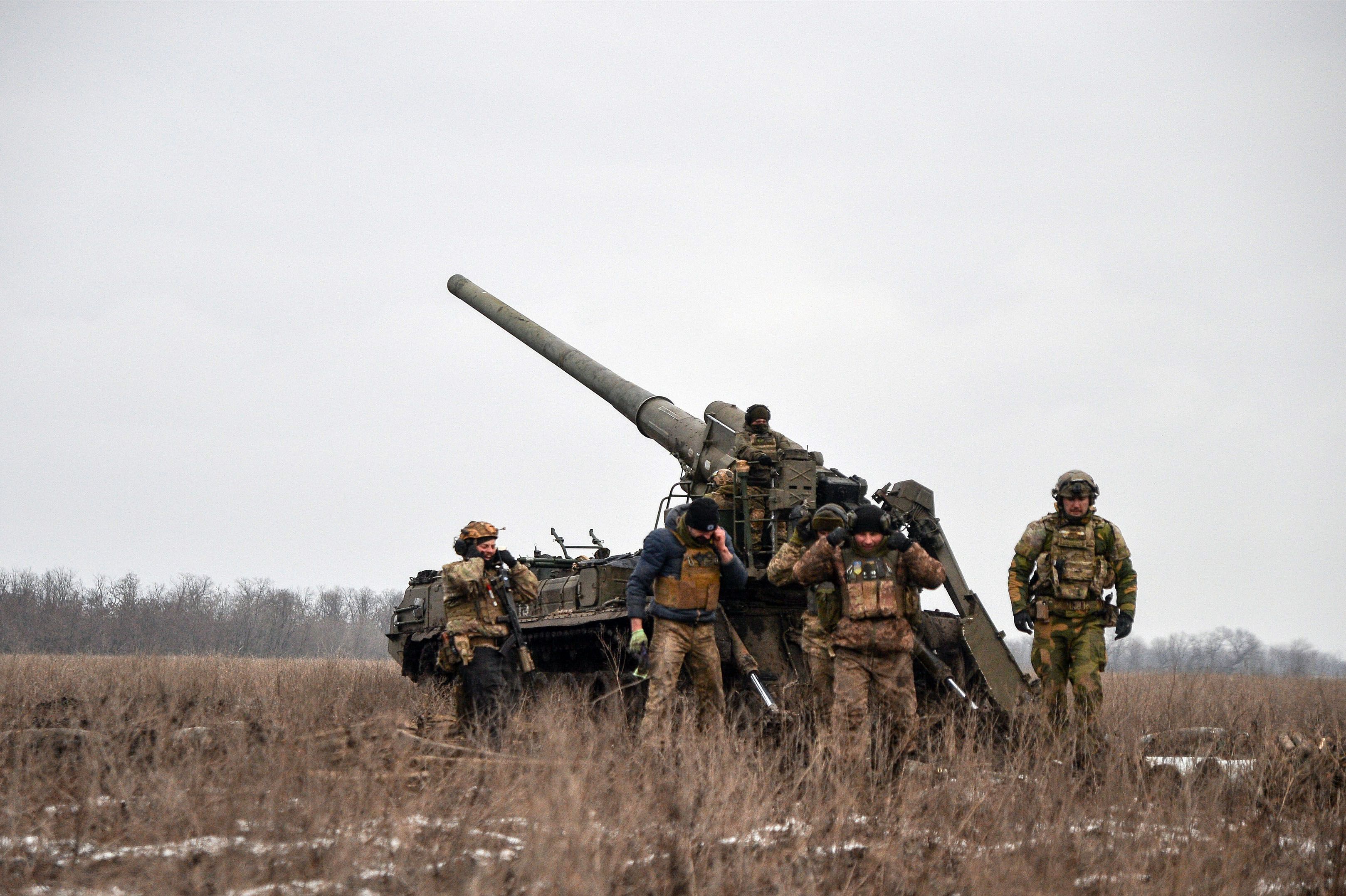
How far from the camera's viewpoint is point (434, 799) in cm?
498

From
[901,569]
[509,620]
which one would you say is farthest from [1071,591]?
[509,620]

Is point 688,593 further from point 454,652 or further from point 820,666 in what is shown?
point 454,652

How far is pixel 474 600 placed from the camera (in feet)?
27.2

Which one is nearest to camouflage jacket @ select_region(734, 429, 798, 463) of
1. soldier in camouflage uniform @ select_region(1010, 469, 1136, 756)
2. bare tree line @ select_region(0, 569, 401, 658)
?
soldier in camouflage uniform @ select_region(1010, 469, 1136, 756)

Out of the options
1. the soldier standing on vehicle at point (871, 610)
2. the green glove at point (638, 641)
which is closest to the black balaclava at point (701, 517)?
the green glove at point (638, 641)

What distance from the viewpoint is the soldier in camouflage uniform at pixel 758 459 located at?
903 centimetres

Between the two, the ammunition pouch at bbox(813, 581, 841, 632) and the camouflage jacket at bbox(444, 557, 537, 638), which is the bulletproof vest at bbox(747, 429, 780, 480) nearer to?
the camouflage jacket at bbox(444, 557, 537, 638)

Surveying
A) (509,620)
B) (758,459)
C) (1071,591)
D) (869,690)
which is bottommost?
(869,690)

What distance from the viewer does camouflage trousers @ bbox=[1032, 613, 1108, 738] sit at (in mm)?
7719

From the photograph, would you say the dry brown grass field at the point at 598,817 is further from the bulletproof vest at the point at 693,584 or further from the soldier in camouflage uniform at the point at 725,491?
the soldier in camouflage uniform at the point at 725,491

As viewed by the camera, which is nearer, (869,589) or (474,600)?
(869,589)

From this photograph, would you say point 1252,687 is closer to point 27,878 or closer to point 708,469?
point 708,469

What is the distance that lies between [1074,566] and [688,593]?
8.61 feet

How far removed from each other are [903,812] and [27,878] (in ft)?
11.5
